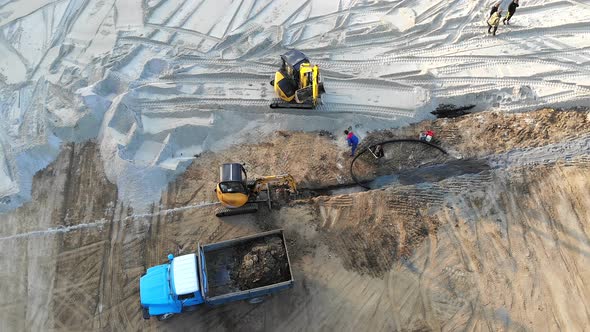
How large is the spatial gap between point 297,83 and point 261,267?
221 inches

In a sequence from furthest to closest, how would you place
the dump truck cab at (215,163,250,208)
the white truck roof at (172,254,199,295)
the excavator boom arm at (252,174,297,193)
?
the excavator boom arm at (252,174,297,193) < the dump truck cab at (215,163,250,208) < the white truck roof at (172,254,199,295)

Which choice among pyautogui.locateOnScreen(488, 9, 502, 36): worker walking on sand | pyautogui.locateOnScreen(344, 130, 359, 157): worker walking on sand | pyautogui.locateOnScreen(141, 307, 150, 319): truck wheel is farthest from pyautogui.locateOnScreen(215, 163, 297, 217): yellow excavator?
pyautogui.locateOnScreen(488, 9, 502, 36): worker walking on sand

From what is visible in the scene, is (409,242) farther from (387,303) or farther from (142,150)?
(142,150)

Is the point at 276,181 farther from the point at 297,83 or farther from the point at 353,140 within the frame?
the point at 297,83

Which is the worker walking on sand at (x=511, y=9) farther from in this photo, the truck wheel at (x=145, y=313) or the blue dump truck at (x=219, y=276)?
the truck wheel at (x=145, y=313)

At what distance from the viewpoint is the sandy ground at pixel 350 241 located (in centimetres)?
921

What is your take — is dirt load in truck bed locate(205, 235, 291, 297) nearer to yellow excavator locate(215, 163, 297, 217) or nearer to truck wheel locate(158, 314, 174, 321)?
truck wheel locate(158, 314, 174, 321)

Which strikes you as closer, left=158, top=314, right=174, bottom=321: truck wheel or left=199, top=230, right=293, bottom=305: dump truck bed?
left=199, top=230, right=293, bottom=305: dump truck bed

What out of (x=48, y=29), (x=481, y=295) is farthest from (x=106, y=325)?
(x=48, y=29)

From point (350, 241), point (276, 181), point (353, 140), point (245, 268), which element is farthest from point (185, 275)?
point (353, 140)

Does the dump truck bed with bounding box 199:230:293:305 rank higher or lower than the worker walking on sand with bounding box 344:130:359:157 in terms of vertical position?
lower

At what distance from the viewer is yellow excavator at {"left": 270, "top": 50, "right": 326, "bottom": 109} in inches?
456

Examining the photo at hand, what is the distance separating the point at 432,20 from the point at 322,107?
5110 mm

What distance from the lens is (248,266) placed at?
890 cm
